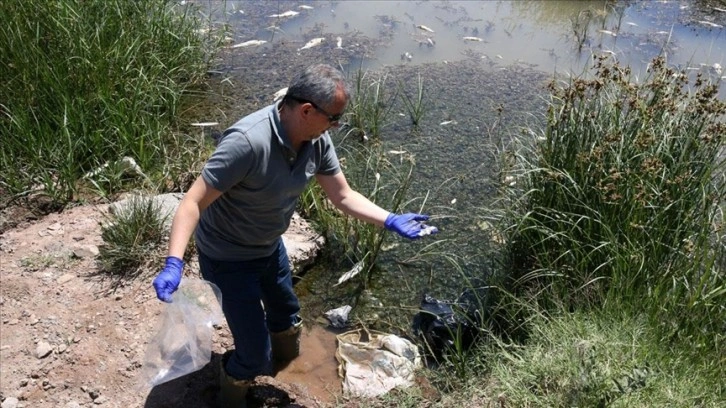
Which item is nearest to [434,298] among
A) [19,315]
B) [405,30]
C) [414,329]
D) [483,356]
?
[414,329]

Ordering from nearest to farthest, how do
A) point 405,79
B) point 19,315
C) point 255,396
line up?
1. point 255,396
2. point 19,315
3. point 405,79

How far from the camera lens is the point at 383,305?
418 cm

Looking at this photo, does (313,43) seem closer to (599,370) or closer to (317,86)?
(317,86)

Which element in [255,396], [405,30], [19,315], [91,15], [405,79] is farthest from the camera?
[405,30]

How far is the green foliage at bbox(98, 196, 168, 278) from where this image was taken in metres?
3.89

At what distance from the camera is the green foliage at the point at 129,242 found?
3.89 meters

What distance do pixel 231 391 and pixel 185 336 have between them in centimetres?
43

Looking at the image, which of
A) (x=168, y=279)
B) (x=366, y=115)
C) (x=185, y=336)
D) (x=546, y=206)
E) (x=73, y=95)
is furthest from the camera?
(x=366, y=115)

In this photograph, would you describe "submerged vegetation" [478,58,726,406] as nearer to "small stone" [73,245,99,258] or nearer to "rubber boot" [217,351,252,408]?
"rubber boot" [217,351,252,408]

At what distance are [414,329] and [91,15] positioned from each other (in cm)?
374

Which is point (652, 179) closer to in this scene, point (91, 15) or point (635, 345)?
point (635, 345)

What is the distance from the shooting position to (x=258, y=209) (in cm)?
273

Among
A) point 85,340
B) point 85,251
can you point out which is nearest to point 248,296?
point 85,340

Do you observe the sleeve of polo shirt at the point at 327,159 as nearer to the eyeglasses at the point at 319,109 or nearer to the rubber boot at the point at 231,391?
the eyeglasses at the point at 319,109
